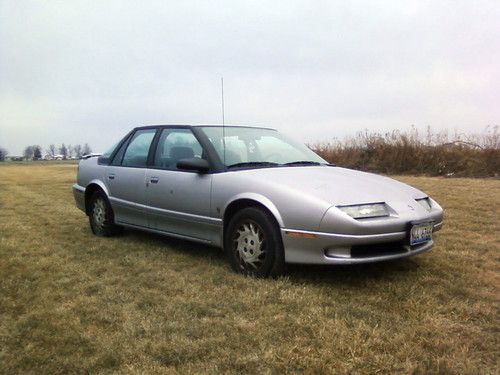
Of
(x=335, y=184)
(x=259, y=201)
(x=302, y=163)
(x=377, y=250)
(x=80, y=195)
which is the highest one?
(x=302, y=163)

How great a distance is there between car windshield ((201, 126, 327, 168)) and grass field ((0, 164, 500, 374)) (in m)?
1.04

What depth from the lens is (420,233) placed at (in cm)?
401

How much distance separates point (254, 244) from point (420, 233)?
135cm

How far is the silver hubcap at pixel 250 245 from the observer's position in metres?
4.11

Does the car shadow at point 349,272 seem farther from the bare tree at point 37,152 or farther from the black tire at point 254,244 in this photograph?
the bare tree at point 37,152

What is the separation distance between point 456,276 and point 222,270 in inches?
79.1

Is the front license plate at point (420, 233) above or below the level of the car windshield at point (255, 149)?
below

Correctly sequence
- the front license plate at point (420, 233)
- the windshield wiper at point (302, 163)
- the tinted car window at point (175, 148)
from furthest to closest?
the tinted car window at point (175, 148), the windshield wiper at point (302, 163), the front license plate at point (420, 233)

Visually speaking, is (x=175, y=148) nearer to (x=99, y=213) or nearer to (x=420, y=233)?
(x=99, y=213)

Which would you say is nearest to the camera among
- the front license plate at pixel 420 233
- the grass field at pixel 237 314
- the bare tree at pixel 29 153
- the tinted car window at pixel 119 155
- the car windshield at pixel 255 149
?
the grass field at pixel 237 314

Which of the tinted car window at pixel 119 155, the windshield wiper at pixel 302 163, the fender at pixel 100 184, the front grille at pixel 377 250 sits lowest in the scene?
the front grille at pixel 377 250

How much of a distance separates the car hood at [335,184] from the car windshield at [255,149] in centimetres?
25

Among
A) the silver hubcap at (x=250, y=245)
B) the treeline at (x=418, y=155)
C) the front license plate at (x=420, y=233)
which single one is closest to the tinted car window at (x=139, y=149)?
the silver hubcap at (x=250, y=245)

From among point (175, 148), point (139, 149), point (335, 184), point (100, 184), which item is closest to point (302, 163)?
point (335, 184)
